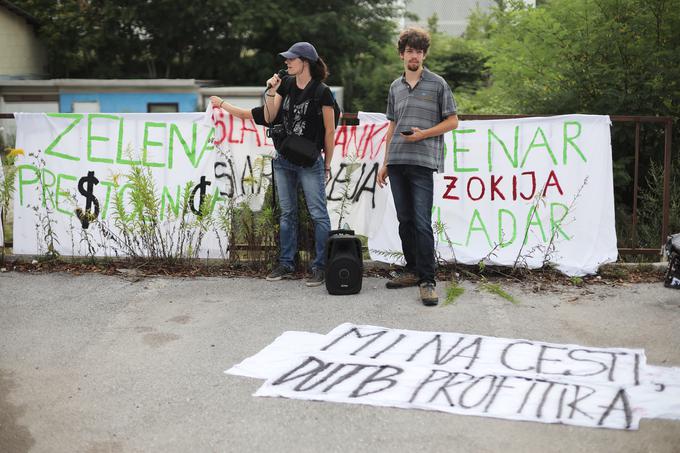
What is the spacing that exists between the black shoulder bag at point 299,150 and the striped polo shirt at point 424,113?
73cm

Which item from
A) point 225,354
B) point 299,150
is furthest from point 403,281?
point 225,354

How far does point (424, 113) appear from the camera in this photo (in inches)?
255

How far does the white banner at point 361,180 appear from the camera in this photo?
24.5ft

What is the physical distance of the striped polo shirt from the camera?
6.46m

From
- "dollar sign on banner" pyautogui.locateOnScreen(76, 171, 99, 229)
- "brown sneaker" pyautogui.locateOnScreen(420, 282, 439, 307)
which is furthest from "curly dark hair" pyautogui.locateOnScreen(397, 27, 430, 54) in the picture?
"dollar sign on banner" pyautogui.locateOnScreen(76, 171, 99, 229)

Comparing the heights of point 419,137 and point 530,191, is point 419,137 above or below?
above

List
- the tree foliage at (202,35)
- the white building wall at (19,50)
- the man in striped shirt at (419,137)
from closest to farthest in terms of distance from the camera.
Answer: the man in striped shirt at (419,137), the white building wall at (19,50), the tree foliage at (202,35)

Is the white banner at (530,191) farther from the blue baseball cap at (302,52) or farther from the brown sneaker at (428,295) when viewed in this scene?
the blue baseball cap at (302,52)

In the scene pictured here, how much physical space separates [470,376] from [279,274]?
2.85m

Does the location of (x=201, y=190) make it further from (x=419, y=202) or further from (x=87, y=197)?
(x=419, y=202)

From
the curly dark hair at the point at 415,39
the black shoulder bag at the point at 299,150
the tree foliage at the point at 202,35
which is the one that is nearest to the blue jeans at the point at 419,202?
the black shoulder bag at the point at 299,150

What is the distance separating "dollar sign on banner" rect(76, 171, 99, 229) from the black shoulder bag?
6.81 ft

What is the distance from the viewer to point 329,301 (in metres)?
6.56

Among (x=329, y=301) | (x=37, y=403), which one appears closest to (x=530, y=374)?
(x=329, y=301)
